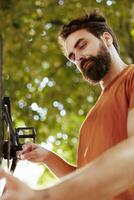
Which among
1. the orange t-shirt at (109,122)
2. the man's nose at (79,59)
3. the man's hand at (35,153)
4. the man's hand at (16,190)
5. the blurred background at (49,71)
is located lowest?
the blurred background at (49,71)

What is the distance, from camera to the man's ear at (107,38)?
1.72 m

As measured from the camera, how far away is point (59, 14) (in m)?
5.79

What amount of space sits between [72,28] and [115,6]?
426cm

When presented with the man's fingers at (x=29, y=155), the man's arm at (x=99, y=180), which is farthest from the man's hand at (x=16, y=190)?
the man's fingers at (x=29, y=155)

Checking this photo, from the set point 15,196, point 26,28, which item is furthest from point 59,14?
point 15,196

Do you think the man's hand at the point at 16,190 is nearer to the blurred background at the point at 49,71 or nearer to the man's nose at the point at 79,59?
the man's nose at the point at 79,59

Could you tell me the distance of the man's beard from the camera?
5.25 feet

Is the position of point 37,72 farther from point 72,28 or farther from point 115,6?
point 72,28

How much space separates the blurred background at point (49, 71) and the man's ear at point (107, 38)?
3.75 metres

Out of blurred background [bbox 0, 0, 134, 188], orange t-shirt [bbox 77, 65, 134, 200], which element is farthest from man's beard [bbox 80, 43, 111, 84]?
blurred background [bbox 0, 0, 134, 188]

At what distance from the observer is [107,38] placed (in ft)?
5.78

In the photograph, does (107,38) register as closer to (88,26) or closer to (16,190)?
(88,26)

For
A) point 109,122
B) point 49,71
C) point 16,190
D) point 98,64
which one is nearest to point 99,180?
point 16,190

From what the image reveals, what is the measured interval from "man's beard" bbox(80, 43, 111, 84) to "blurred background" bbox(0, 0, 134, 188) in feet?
12.7
